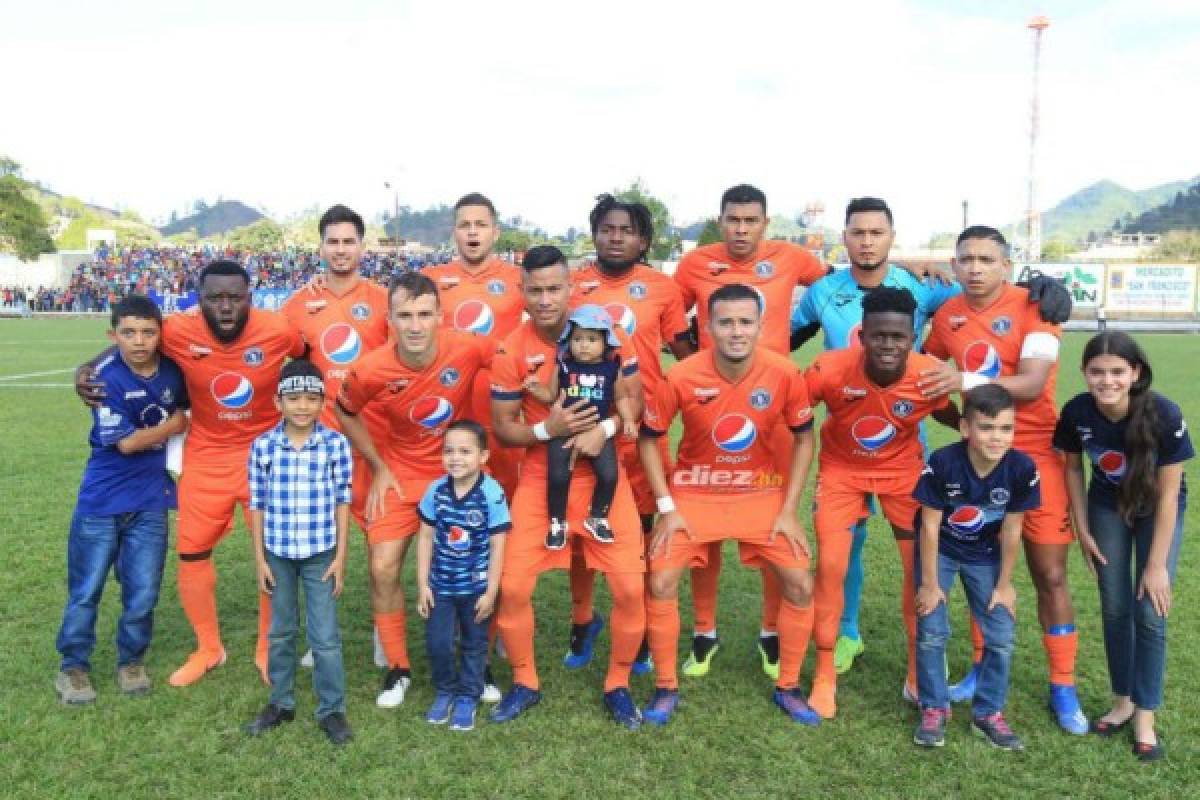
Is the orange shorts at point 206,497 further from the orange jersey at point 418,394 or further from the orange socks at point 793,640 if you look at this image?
the orange socks at point 793,640

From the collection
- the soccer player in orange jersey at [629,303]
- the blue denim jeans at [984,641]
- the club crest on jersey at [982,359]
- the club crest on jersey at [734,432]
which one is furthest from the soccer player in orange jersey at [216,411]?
the club crest on jersey at [982,359]

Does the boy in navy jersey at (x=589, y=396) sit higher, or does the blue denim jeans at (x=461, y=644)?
the boy in navy jersey at (x=589, y=396)

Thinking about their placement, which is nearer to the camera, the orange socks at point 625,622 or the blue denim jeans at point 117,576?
the orange socks at point 625,622

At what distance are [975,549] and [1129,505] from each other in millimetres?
732

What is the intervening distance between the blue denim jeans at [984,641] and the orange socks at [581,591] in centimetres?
195

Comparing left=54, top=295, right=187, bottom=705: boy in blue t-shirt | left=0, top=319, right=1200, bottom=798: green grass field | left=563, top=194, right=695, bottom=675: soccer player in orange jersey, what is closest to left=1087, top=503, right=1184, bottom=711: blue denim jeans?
left=0, top=319, right=1200, bottom=798: green grass field

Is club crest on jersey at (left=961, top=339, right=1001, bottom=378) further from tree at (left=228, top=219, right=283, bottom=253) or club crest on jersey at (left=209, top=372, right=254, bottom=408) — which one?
tree at (left=228, top=219, right=283, bottom=253)

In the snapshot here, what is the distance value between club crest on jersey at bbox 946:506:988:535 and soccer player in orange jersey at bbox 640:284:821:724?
0.75m

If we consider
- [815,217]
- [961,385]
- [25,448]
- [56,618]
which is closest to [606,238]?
[961,385]

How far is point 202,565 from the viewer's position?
5148mm

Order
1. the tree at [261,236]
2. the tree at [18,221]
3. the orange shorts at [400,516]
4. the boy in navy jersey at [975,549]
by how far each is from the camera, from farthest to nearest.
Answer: the tree at [261,236]
the tree at [18,221]
the orange shorts at [400,516]
the boy in navy jersey at [975,549]

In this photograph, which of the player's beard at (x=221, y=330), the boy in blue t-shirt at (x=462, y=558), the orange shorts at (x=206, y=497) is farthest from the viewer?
the orange shorts at (x=206, y=497)

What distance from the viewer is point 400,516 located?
4855mm

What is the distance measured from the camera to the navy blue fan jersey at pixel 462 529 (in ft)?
14.7
